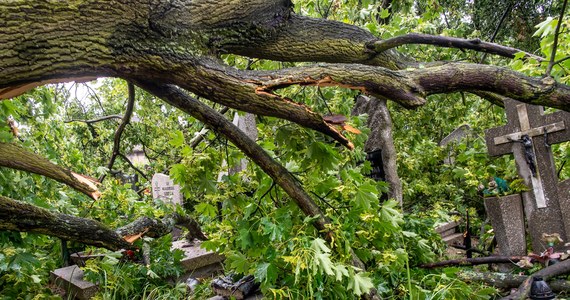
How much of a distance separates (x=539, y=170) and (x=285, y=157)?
3.03 meters

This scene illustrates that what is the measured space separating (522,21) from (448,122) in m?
5.01

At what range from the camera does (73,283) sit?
5203 millimetres

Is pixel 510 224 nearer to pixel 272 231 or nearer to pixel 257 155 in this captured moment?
pixel 272 231

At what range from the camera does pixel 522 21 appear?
1041cm

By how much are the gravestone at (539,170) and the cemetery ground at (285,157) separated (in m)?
0.01

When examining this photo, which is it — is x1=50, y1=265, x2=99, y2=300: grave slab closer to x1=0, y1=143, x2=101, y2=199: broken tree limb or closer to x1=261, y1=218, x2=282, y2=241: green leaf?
x1=0, y1=143, x2=101, y2=199: broken tree limb

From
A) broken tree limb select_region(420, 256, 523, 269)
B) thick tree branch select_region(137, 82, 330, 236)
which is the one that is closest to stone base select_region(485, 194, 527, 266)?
broken tree limb select_region(420, 256, 523, 269)

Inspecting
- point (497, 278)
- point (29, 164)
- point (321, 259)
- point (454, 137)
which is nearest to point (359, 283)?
point (321, 259)

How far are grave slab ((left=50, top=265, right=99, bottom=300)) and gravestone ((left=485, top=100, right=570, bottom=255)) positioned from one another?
15.4ft

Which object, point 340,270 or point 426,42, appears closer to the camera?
point 340,270

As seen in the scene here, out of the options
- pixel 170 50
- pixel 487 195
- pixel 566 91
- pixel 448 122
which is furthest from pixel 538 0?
pixel 170 50

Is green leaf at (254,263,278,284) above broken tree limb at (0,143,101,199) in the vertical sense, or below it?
below

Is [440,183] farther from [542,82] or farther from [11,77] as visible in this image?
[11,77]

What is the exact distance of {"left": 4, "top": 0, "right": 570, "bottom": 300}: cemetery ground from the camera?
6.54 ft
